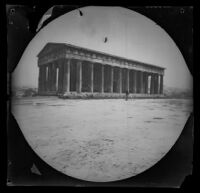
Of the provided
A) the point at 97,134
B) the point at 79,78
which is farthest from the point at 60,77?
the point at 97,134

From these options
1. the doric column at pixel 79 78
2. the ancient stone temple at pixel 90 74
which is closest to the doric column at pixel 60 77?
the ancient stone temple at pixel 90 74

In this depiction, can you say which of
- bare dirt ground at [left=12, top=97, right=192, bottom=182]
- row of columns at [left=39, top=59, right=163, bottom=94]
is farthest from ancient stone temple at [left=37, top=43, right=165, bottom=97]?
bare dirt ground at [left=12, top=97, right=192, bottom=182]

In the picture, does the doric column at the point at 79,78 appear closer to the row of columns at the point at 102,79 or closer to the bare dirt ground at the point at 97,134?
the row of columns at the point at 102,79

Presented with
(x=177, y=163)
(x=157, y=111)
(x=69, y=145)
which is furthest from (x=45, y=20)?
(x=177, y=163)

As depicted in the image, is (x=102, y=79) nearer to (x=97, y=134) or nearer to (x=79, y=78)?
(x=79, y=78)

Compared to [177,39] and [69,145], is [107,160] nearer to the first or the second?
[69,145]
